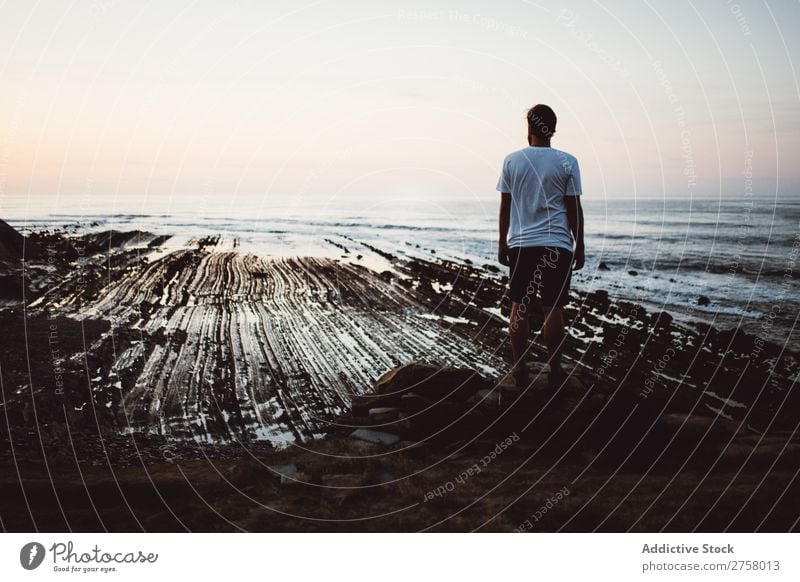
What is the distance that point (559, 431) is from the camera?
648 centimetres

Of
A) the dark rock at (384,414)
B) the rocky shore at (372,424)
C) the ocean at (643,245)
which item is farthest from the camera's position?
the ocean at (643,245)

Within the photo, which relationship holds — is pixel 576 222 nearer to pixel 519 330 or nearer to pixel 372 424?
pixel 519 330

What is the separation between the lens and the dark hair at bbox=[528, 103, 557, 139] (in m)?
6.40

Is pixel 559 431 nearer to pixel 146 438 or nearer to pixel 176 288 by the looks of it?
pixel 146 438

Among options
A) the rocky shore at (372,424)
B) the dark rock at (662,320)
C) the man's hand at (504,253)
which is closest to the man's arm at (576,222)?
the man's hand at (504,253)

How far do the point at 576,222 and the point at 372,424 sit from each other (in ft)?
9.09

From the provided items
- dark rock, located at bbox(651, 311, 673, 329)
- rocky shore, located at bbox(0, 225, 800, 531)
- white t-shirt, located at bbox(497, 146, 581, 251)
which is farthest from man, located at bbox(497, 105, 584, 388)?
dark rock, located at bbox(651, 311, 673, 329)

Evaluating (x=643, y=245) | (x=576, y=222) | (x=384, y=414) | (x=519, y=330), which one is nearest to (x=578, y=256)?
(x=576, y=222)

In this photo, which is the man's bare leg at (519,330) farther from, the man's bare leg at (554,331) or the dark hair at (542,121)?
the dark hair at (542,121)

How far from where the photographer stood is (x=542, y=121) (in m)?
6.43

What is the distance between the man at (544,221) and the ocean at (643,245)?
669 cm

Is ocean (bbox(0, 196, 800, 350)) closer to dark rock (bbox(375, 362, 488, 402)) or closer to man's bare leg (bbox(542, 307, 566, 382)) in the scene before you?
man's bare leg (bbox(542, 307, 566, 382))

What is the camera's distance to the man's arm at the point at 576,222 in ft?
21.0
